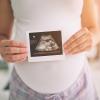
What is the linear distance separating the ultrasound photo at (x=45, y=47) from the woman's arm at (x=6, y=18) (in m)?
0.22

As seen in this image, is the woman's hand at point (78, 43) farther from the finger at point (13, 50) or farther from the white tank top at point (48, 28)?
the finger at point (13, 50)

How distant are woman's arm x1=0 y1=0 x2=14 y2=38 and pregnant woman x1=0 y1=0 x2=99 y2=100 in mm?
74

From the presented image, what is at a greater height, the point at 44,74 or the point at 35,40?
the point at 35,40

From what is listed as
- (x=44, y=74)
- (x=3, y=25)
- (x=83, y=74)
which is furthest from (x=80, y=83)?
(x=3, y=25)

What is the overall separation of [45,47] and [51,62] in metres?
0.07

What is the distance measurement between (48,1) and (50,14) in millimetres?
47

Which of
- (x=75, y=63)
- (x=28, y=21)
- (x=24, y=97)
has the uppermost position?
(x=28, y=21)

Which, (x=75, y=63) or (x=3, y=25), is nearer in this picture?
(x=75, y=63)

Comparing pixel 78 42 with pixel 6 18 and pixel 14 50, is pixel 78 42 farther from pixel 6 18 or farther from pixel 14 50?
pixel 6 18

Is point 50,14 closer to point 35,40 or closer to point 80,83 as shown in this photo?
point 35,40

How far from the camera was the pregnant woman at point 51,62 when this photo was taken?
0.99 m

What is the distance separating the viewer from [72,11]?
3.38 ft

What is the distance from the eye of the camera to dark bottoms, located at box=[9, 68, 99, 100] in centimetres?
102

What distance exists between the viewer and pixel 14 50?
964 millimetres
